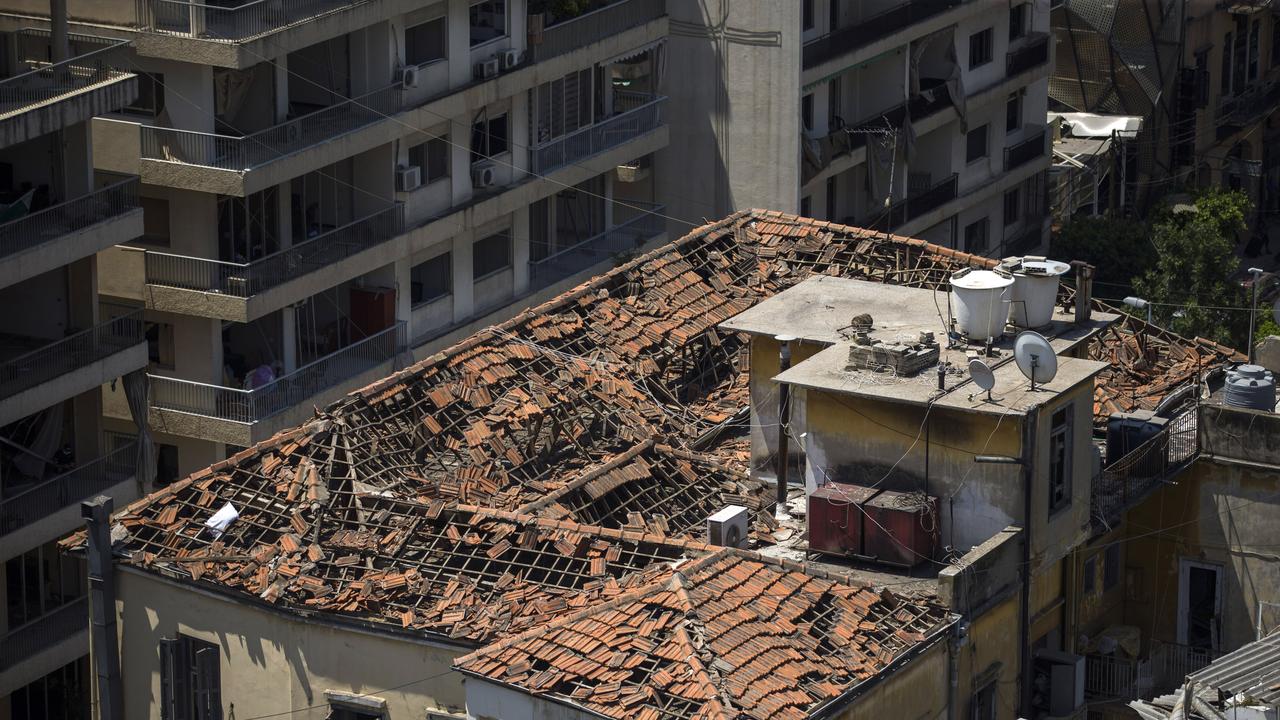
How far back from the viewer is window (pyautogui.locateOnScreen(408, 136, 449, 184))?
7438 cm

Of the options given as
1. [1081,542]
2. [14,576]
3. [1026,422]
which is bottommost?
[14,576]

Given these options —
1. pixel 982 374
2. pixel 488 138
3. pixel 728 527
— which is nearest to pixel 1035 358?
pixel 982 374

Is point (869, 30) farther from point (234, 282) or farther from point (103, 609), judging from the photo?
point (103, 609)

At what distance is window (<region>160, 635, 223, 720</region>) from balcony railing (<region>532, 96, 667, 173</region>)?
3099cm

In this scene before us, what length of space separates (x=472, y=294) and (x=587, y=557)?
1142 inches

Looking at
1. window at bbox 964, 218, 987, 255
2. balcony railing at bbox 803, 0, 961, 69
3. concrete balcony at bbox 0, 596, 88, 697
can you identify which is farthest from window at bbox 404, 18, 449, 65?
window at bbox 964, 218, 987, 255

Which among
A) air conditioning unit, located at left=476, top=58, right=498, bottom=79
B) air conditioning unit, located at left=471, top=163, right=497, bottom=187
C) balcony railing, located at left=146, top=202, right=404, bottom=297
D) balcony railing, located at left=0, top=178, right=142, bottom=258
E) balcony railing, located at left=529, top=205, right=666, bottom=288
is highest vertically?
air conditioning unit, located at left=476, top=58, right=498, bottom=79

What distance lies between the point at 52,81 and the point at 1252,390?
27.9 metres

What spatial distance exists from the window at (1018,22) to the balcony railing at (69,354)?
42010 millimetres

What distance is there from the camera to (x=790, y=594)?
4641 cm

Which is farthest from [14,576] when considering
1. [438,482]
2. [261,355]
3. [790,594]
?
[790,594]

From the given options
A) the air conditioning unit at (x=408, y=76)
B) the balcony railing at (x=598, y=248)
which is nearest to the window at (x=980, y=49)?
the balcony railing at (x=598, y=248)

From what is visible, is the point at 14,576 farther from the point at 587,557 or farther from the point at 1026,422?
the point at 1026,422

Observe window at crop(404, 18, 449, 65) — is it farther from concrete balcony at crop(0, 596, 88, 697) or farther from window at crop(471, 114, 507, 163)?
concrete balcony at crop(0, 596, 88, 697)
